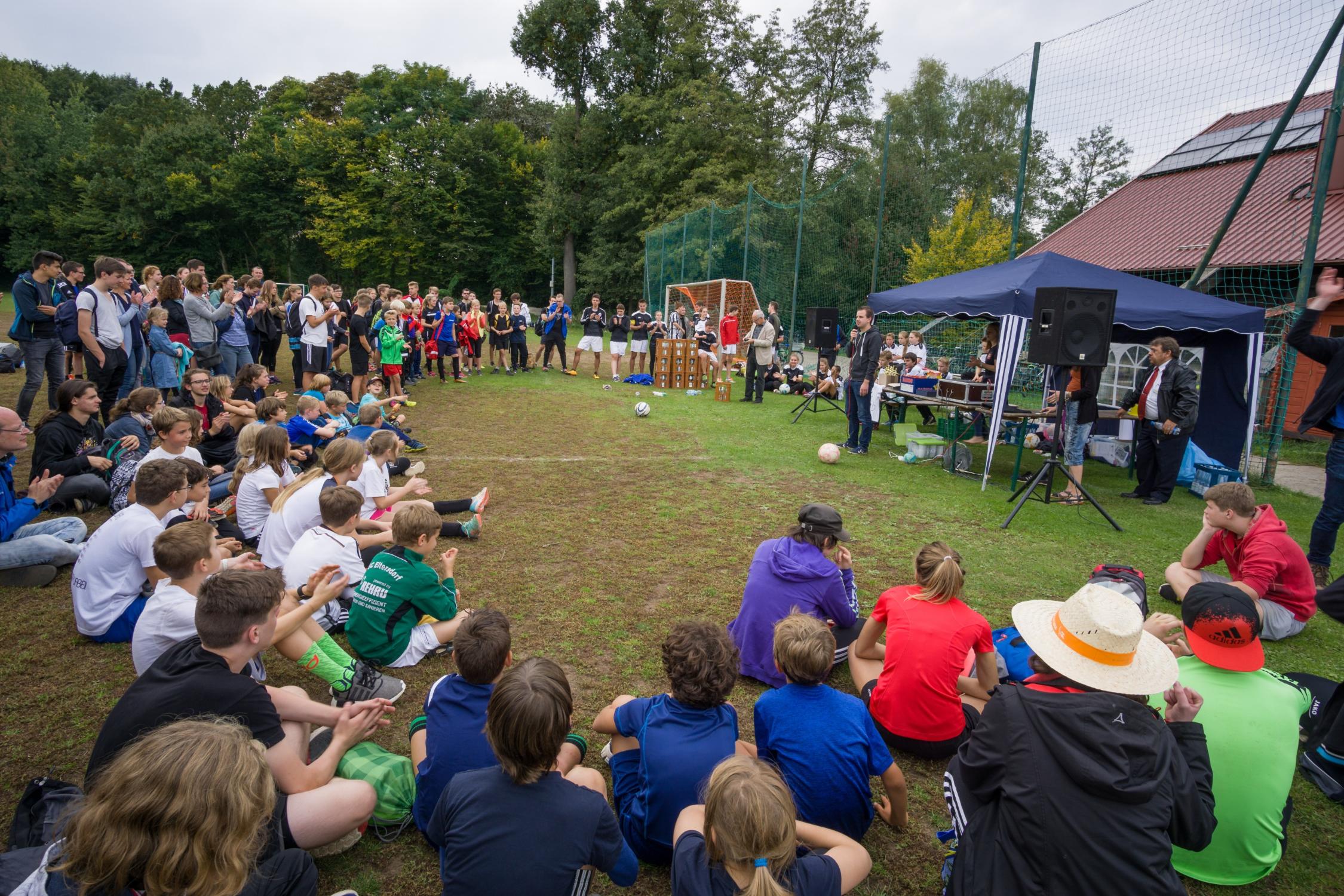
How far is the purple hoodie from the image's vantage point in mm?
3594

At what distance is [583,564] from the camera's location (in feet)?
17.6

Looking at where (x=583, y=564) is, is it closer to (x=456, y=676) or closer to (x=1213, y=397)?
(x=456, y=676)

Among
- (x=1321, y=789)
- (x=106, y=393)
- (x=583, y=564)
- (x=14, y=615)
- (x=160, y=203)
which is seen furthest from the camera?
(x=160, y=203)

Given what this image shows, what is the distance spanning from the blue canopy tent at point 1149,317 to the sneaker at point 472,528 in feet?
18.7

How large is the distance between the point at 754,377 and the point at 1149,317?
735cm

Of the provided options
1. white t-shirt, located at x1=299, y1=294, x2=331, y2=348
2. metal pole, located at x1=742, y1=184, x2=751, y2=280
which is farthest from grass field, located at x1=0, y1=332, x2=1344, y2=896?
metal pole, located at x1=742, y1=184, x2=751, y2=280

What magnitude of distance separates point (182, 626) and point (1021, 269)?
905 centimetres

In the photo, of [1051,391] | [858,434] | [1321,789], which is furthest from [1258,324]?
[1321,789]

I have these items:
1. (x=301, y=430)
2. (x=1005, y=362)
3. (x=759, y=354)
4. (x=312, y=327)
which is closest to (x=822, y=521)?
(x=1005, y=362)

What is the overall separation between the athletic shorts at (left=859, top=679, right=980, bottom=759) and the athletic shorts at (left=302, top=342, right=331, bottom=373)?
1007 cm

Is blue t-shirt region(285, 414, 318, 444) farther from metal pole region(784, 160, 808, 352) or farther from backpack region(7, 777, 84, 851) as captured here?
metal pole region(784, 160, 808, 352)

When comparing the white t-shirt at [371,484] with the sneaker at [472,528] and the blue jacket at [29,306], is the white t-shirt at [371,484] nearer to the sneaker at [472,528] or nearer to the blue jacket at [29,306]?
the sneaker at [472,528]

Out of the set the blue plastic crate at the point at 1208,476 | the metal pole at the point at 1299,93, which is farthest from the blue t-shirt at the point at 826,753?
the metal pole at the point at 1299,93

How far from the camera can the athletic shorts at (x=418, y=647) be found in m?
3.83
